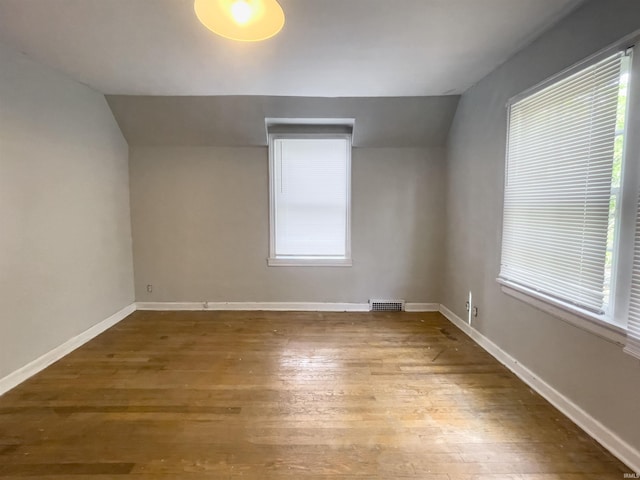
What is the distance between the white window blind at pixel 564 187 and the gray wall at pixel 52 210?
12.4 ft

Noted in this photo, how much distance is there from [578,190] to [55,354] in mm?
4110

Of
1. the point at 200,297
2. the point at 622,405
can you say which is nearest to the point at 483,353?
the point at 622,405

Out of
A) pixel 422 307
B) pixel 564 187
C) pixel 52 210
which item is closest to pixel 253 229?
pixel 52 210

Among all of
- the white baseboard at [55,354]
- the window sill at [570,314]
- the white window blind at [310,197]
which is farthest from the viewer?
the white window blind at [310,197]

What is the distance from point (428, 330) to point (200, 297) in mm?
2780

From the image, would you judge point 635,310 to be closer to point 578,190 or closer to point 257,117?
point 578,190

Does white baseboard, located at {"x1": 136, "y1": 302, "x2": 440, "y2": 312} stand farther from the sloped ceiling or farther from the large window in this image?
the sloped ceiling

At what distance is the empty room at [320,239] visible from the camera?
5.50 feet

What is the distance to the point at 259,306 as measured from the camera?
4008 millimetres

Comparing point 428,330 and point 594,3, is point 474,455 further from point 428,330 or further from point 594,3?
point 594,3

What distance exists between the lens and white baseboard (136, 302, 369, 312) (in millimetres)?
3988

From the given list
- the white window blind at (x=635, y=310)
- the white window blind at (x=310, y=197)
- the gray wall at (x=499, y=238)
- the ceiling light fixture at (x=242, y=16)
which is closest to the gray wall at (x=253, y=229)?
the white window blind at (x=310, y=197)

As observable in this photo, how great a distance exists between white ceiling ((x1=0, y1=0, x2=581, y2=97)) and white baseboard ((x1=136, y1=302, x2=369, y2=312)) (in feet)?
8.10

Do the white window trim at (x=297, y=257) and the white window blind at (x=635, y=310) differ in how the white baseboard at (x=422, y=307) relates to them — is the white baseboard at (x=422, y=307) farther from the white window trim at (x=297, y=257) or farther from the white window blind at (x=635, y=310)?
the white window blind at (x=635, y=310)
